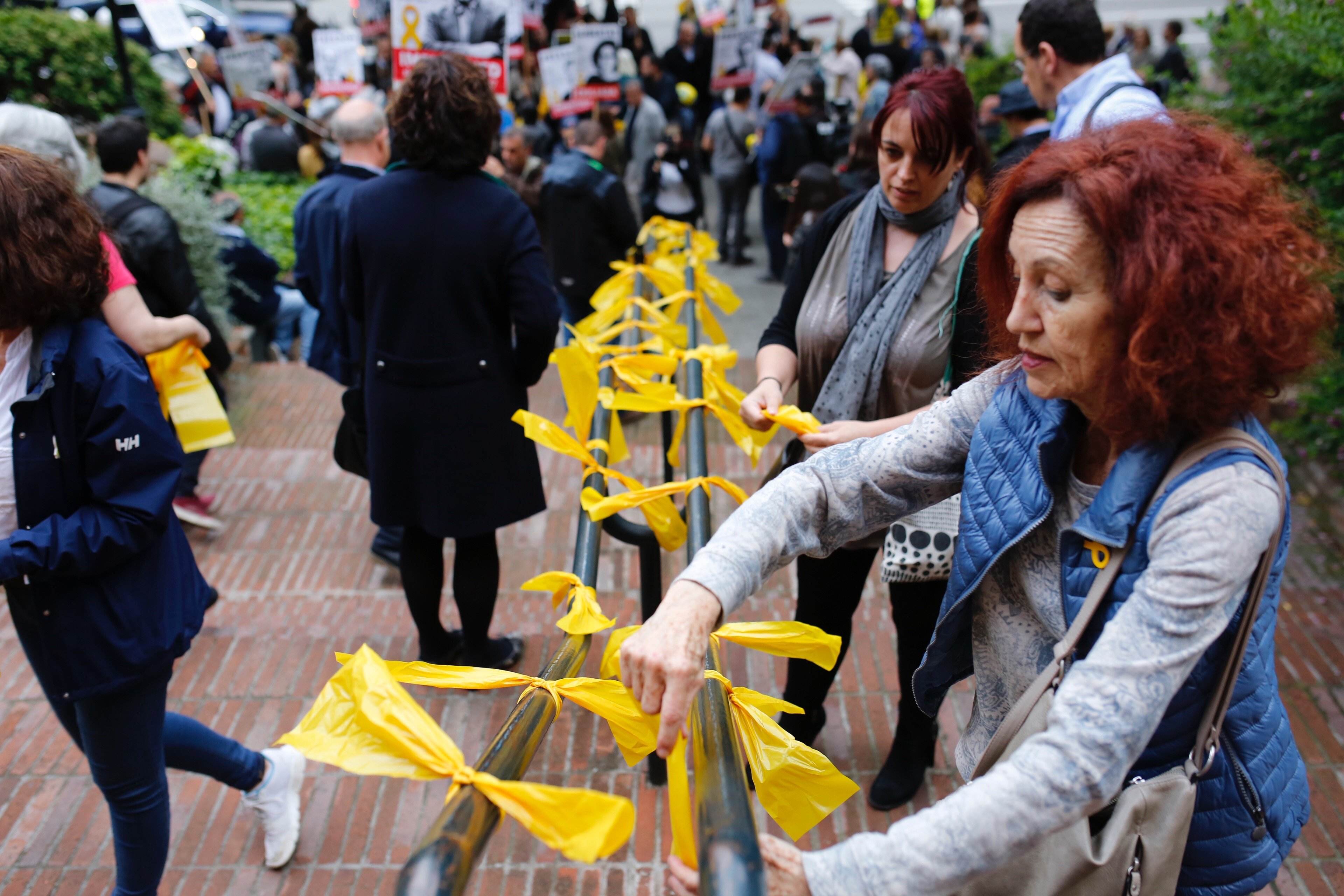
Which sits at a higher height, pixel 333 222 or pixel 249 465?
pixel 333 222

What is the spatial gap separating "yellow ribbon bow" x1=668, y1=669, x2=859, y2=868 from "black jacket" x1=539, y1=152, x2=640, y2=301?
473 centimetres

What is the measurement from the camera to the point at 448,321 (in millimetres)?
3105

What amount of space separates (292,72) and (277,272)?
340 inches

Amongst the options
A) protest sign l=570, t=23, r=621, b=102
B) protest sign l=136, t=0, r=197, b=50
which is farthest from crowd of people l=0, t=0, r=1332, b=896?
protest sign l=136, t=0, r=197, b=50

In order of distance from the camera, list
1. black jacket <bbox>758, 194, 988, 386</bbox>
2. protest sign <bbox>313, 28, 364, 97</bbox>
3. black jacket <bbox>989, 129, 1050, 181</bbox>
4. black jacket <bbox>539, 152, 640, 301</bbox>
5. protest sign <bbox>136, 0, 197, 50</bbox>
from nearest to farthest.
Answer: black jacket <bbox>758, 194, 988, 386</bbox> < black jacket <bbox>989, 129, 1050, 181</bbox> < black jacket <bbox>539, 152, 640, 301</bbox> < protest sign <bbox>136, 0, 197, 50</bbox> < protest sign <bbox>313, 28, 364, 97</bbox>

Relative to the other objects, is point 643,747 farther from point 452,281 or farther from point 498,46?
point 498,46

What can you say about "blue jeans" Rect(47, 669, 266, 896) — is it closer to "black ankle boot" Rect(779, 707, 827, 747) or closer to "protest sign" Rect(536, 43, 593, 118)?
"black ankle boot" Rect(779, 707, 827, 747)

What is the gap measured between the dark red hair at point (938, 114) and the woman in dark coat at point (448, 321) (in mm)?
1150

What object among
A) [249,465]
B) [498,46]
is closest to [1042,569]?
[249,465]

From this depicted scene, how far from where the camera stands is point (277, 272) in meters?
7.30

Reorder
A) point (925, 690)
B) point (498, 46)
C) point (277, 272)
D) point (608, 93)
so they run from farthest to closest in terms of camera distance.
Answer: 1. point (608, 93)
2. point (277, 272)
3. point (498, 46)
4. point (925, 690)

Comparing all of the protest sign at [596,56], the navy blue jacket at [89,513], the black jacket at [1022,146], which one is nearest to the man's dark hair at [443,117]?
the navy blue jacket at [89,513]

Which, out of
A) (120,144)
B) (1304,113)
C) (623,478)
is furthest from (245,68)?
(623,478)

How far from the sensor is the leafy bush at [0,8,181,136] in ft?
29.1
